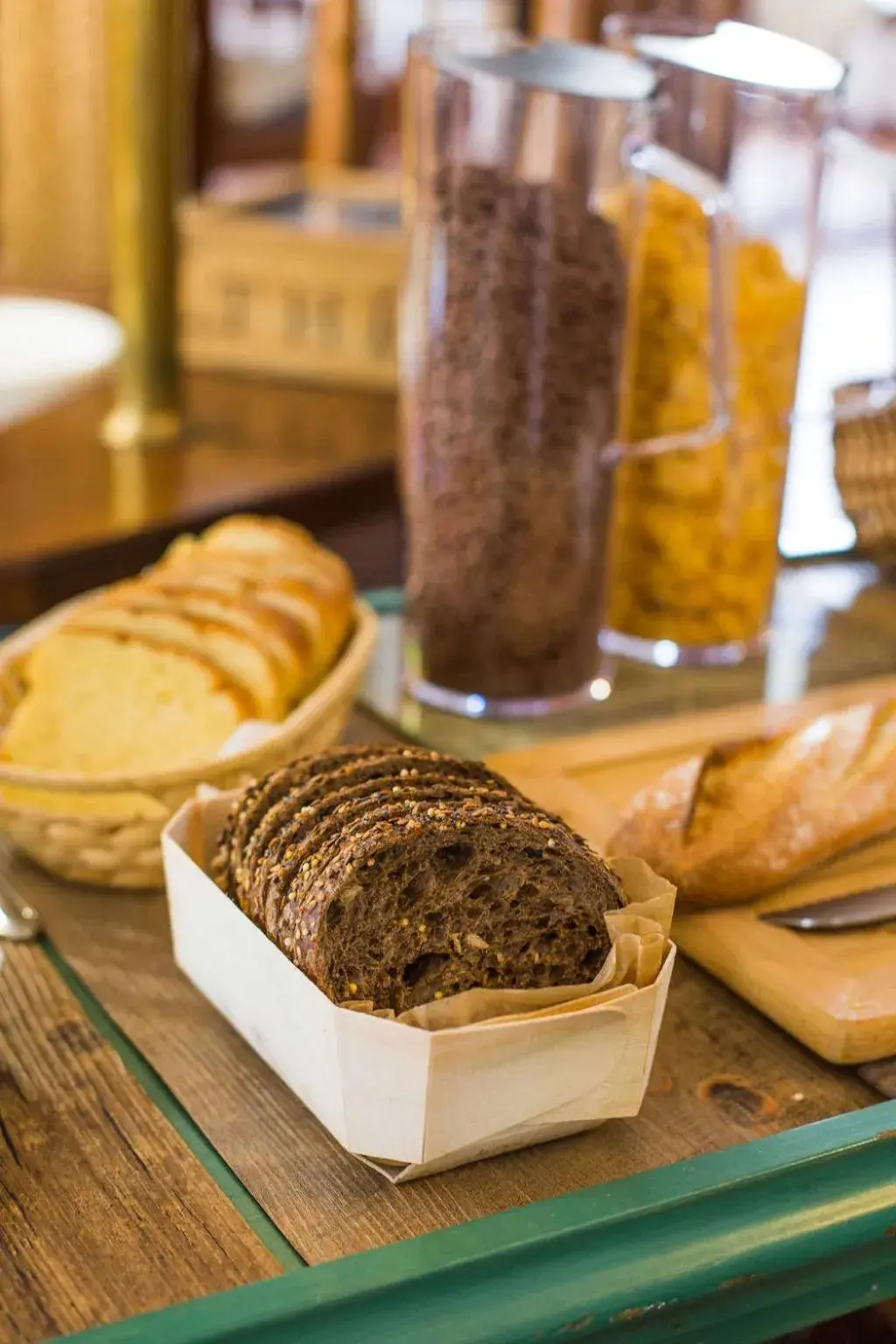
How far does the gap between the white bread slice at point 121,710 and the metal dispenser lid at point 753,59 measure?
50cm

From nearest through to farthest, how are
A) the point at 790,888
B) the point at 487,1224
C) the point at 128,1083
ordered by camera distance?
the point at 487,1224, the point at 128,1083, the point at 790,888

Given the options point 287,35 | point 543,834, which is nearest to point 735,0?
point 543,834

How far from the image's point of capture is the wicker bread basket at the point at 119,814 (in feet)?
2.57

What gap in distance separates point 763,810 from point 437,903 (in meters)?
0.24

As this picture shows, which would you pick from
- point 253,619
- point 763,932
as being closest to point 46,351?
point 253,619

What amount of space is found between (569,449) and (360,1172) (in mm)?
519

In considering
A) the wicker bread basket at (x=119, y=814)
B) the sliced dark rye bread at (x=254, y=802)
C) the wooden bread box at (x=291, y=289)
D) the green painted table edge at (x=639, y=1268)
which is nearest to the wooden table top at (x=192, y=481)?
the wooden bread box at (x=291, y=289)

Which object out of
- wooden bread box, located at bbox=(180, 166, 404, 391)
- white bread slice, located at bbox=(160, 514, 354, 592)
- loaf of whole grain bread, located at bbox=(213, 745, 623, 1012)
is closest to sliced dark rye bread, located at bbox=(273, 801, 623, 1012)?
loaf of whole grain bread, located at bbox=(213, 745, 623, 1012)

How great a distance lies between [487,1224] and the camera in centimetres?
59

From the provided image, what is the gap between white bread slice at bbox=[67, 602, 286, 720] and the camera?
34.9 inches

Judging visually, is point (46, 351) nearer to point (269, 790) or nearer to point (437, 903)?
point (269, 790)

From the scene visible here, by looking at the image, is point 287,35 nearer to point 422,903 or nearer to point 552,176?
point 552,176

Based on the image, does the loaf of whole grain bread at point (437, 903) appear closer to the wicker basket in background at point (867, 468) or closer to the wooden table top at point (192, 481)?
the wicker basket in background at point (867, 468)

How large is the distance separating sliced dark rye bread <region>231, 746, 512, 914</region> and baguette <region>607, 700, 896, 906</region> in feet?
0.35
